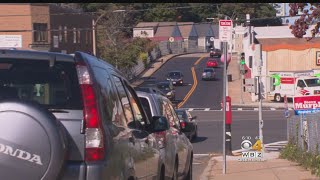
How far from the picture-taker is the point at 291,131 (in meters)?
22.6

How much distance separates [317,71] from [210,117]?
55.6 ft

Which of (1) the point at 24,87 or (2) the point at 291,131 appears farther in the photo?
(2) the point at 291,131

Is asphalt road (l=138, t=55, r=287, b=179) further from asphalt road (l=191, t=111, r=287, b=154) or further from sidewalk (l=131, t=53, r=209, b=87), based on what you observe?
sidewalk (l=131, t=53, r=209, b=87)

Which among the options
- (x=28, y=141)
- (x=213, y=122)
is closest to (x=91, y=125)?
(x=28, y=141)

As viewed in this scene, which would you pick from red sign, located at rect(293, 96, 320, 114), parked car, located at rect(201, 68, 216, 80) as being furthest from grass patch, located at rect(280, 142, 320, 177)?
parked car, located at rect(201, 68, 216, 80)

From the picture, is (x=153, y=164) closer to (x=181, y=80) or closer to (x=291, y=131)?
(x=291, y=131)

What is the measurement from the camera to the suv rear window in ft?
18.7

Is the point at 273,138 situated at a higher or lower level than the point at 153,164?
lower

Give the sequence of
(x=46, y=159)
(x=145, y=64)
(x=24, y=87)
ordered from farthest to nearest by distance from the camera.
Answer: (x=145, y=64), (x=24, y=87), (x=46, y=159)

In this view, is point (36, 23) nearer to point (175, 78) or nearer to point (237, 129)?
point (237, 129)

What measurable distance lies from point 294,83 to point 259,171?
126 feet

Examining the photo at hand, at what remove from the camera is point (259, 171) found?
17.9 m

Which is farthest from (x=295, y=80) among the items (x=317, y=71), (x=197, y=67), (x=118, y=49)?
(x=197, y=67)

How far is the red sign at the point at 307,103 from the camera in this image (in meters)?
20.3
